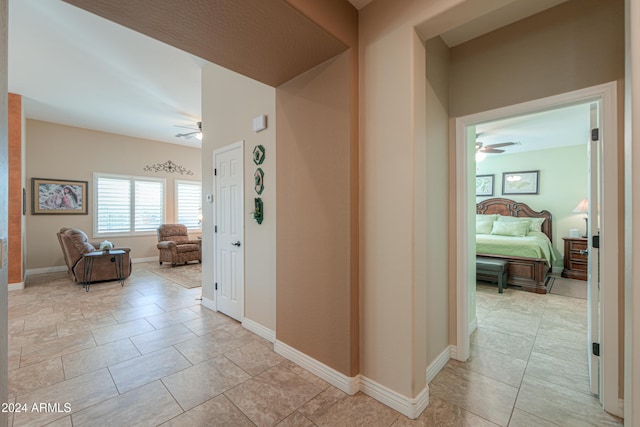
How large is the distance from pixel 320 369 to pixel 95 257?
195 inches

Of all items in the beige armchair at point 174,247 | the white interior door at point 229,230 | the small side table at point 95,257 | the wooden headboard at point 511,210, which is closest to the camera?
the white interior door at point 229,230

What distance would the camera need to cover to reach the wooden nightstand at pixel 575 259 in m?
5.20

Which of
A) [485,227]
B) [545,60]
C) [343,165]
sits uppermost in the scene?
[545,60]

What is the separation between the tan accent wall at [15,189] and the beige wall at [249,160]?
345 centimetres

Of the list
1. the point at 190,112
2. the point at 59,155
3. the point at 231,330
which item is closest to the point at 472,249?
the point at 231,330

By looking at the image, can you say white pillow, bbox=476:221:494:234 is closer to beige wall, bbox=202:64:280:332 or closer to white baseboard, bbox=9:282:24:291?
beige wall, bbox=202:64:280:332

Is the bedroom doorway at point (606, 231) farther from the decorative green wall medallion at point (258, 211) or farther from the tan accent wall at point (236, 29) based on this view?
the decorative green wall medallion at point (258, 211)

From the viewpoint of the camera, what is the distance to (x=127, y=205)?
274 inches

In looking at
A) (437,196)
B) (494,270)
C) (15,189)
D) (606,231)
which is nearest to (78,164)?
(15,189)

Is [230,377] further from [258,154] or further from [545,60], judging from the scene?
[545,60]

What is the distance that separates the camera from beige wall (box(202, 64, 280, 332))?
2785mm

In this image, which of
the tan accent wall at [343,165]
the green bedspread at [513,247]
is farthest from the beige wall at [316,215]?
the green bedspread at [513,247]

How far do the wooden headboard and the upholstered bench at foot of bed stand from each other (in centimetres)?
251

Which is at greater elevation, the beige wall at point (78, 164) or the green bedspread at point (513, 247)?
the beige wall at point (78, 164)
